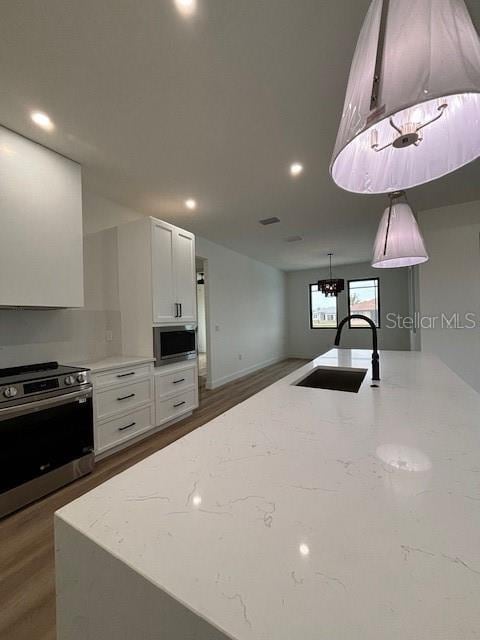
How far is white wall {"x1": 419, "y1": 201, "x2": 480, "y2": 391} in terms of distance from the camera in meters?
3.48

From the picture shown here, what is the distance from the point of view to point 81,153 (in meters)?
2.29

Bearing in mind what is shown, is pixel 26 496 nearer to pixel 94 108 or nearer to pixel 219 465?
pixel 219 465

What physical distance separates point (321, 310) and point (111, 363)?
20.9ft

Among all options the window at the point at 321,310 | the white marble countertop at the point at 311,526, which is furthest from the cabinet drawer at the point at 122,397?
the window at the point at 321,310

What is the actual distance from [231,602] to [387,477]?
17.5 inches

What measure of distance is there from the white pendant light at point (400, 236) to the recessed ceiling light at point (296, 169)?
1.11 meters

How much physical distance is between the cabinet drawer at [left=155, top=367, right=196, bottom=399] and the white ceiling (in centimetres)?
204

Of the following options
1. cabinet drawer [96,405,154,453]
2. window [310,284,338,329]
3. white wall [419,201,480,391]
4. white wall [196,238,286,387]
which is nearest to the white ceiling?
white wall [419,201,480,391]

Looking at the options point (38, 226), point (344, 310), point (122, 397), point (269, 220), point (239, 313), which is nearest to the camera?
point (38, 226)

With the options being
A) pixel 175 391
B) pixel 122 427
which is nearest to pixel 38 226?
pixel 122 427

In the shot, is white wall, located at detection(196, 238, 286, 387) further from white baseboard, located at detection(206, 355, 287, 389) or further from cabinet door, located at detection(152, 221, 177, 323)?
cabinet door, located at detection(152, 221, 177, 323)

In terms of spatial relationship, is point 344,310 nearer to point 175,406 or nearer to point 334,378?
point 175,406

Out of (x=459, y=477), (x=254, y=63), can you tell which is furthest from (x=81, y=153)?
(x=459, y=477)

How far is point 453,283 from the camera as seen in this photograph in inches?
140
